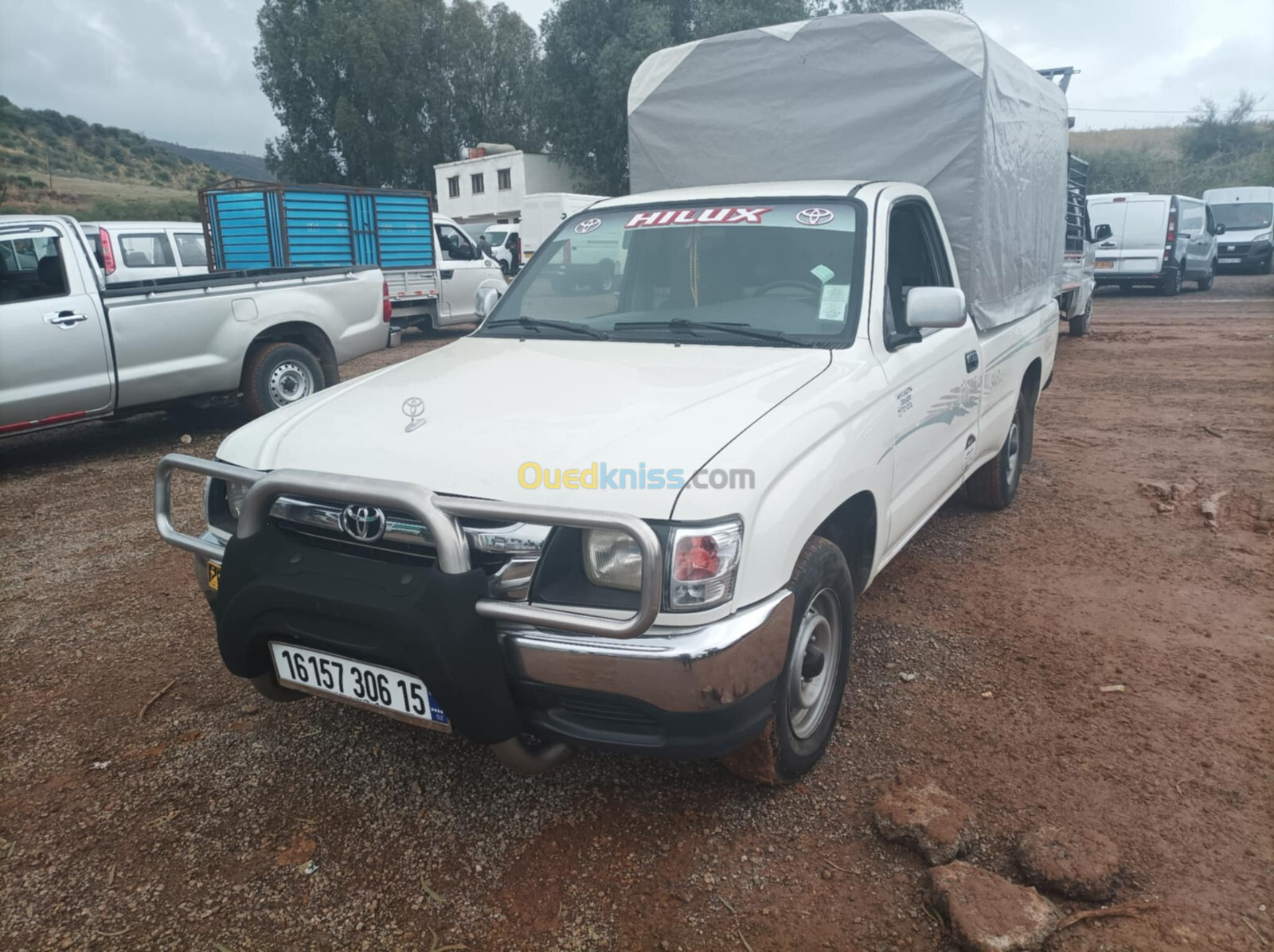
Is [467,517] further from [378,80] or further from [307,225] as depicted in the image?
[378,80]

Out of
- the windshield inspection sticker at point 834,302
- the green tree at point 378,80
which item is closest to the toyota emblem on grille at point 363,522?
the windshield inspection sticker at point 834,302

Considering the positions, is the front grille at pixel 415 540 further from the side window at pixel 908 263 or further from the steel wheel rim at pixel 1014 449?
the steel wheel rim at pixel 1014 449

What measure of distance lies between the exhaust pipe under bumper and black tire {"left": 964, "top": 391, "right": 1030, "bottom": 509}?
340 centimetres

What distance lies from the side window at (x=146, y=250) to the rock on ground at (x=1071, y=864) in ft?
36.7

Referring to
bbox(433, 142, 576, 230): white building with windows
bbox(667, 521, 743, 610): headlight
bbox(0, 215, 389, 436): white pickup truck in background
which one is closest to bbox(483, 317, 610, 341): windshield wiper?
bbox(667, 521, 743, 610): headlight

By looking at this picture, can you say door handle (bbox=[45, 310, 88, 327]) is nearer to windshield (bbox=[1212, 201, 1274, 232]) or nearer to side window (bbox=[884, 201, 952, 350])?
side window (bbox=[884, 201, 952, 350])

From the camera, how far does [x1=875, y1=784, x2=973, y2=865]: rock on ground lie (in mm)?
2391

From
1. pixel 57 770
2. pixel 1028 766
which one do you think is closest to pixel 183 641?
pixel 57 770

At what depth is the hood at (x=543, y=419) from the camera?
2264 mm

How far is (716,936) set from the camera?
2.17 meters

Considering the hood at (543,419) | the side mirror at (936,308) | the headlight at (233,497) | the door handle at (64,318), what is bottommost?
the headlight at (233,497)

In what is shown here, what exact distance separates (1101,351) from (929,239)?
8.91 meters

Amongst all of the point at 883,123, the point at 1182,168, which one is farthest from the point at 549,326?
the point at 1182,168

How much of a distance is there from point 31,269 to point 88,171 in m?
48.8
